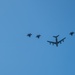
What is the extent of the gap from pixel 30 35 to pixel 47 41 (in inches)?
694

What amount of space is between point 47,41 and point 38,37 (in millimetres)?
15136

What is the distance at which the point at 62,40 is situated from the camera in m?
116

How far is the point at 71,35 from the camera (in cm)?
10925

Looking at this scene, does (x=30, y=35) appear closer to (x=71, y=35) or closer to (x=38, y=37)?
(x=38, y=37)

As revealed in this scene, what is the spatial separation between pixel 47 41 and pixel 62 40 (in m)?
7.99

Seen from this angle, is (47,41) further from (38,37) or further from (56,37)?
(38,37)

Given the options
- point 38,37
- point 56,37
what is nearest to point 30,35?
point 38,37

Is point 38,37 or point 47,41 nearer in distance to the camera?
point 38,37

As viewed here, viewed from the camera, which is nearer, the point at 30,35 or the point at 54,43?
the point at 30,35

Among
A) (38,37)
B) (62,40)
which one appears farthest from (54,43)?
(38,37)

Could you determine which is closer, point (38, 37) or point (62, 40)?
point (38, 37)

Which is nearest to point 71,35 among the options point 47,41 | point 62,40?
point 62,40

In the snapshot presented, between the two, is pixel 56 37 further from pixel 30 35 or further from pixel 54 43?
pixel 30 35

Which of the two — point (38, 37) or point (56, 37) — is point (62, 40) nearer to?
point (56, 37)
